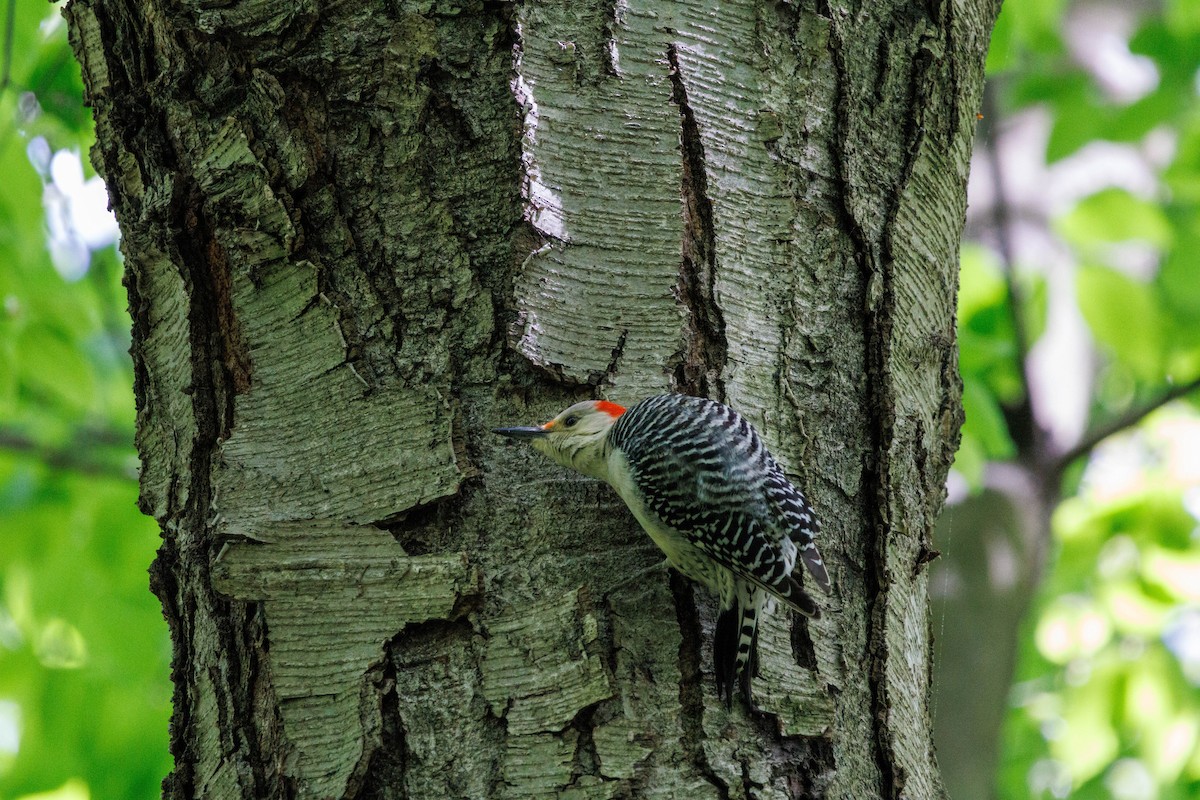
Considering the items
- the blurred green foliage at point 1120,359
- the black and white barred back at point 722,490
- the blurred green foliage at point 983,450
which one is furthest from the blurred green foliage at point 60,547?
the blurred green foliage at point 1120,359

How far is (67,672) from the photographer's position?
4148 millimetres

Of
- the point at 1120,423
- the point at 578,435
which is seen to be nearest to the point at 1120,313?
the point at 1120,423

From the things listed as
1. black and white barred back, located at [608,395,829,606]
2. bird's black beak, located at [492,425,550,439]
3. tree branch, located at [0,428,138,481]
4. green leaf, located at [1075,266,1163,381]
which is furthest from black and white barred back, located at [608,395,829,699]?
tree branch, located at [0,428,138,481]

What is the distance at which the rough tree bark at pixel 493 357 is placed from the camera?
1.82m

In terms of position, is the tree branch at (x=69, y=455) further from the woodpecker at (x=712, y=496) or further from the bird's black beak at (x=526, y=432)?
the bird's black beak at (x=526, y=432)

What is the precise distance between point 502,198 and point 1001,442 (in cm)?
258

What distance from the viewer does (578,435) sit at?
2201 millimetres

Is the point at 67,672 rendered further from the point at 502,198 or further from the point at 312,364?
the point at 502,198

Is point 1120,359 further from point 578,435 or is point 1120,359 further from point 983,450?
point 578,435

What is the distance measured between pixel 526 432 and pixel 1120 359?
311 centimetres

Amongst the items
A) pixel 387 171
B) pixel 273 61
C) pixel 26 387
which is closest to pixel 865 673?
pixel 387 171

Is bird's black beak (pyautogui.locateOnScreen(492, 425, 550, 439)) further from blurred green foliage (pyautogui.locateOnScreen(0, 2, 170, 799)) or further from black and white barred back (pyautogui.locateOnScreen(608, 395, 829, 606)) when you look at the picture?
blurred green foliage (pyautogui.locateOnScreen(0, 2, 170, 799))

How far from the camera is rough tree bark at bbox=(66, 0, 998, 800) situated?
1.82 m

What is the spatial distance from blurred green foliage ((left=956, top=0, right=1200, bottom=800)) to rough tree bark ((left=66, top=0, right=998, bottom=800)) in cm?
178
